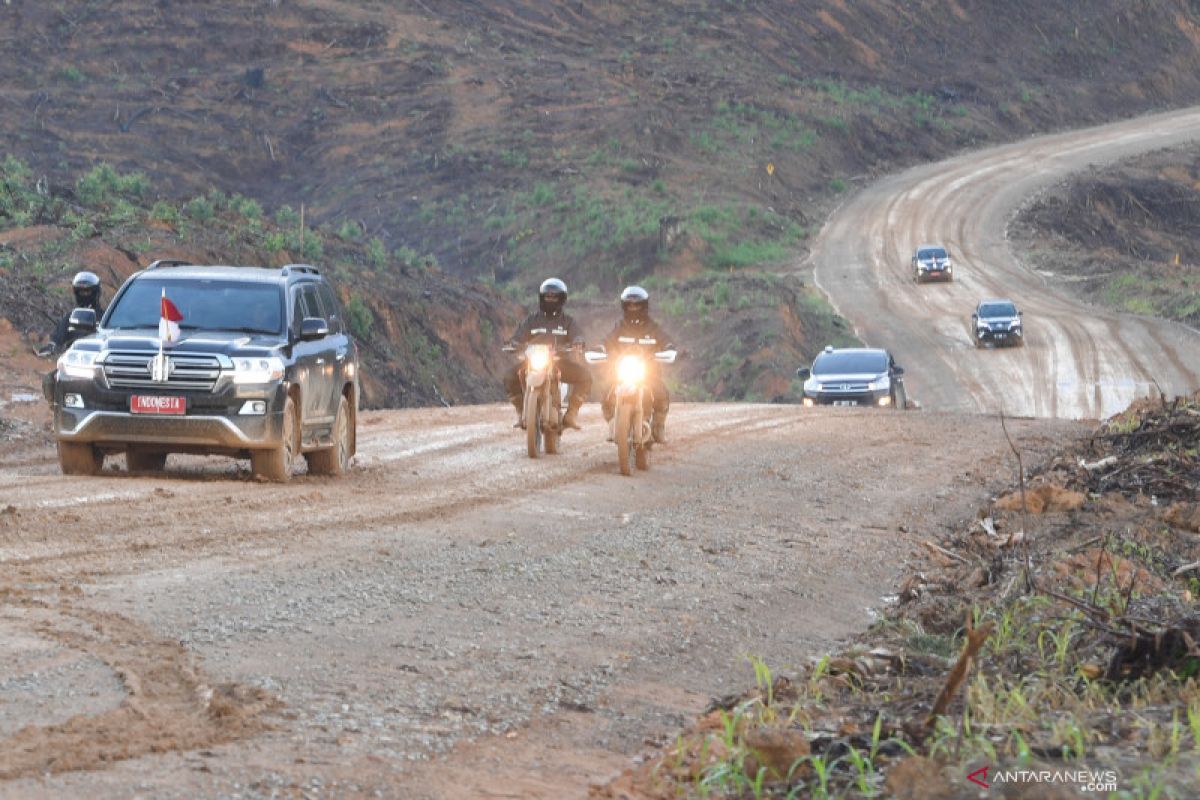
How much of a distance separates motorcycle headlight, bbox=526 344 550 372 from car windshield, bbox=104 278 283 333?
9.92ft

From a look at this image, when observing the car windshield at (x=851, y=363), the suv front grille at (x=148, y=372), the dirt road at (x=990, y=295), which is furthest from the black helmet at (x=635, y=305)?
the dirt road at (x=990, y=295)

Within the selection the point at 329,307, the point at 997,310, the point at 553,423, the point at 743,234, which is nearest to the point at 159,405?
the point at 329,307

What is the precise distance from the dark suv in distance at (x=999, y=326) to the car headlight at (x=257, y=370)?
148 feet

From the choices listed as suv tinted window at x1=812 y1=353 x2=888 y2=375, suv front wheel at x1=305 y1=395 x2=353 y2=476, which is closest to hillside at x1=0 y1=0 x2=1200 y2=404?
suv tinted window at x1=812 y1=353 x2=888 y2=375

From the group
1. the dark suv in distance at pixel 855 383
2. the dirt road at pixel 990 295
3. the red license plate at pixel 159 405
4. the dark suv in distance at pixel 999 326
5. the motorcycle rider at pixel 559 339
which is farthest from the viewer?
the dark suv in distance at pixel 999 326

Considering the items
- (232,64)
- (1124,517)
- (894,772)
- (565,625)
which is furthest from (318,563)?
(232,64)

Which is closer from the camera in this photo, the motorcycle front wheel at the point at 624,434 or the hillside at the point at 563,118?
the motorcycle front wheel at the point at 624,434

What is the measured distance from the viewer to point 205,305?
16.3 meters

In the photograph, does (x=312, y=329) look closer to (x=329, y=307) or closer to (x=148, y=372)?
(x=148, y=372)

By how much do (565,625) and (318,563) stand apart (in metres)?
2.06

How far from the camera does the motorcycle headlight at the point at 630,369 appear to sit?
18344 millimetres

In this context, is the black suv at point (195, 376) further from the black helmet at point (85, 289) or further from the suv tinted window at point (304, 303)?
the black helmet at point (85, 289)

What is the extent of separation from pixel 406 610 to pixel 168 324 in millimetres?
6766

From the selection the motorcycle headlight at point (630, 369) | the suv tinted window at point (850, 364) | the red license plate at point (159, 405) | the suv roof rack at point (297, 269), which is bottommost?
the suv tinted window at point (850, 364)
